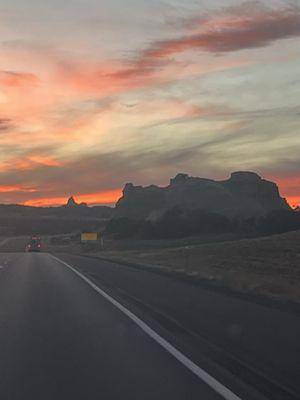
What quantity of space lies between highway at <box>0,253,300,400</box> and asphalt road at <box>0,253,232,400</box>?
13 mm

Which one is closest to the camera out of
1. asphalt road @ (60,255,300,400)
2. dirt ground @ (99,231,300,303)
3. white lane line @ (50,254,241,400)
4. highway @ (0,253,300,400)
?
white lane line @ (50,254,241,400)

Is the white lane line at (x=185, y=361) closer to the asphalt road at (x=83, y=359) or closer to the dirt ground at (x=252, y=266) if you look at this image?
the asphalt road at (x=83, y=359)

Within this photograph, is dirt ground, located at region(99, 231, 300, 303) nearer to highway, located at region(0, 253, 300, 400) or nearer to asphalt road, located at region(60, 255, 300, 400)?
asphalt road, located at region(60, 255, 300, 400)

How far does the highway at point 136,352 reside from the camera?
27.9ft

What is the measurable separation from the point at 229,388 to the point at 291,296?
38.8 ft

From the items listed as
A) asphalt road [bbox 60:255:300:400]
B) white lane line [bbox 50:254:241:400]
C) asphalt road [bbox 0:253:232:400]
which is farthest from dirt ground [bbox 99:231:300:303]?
asphalt road [bbox 0:253:232:400]

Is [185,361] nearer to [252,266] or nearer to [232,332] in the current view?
[232,332]

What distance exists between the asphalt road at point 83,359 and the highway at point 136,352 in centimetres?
1

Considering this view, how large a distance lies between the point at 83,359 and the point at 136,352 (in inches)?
39.6

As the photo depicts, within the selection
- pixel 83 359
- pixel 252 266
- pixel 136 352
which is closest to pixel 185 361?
pixel 136 352

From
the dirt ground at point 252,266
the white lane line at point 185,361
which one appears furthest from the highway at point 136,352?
the dirt ground at point 252,266

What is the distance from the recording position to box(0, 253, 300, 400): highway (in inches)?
334

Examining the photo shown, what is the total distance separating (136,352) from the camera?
1123cm

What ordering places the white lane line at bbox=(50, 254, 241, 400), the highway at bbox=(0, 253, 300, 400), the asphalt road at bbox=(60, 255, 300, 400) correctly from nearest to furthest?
the white lane line at bbox=(50, 254, 241, 400), the highway at bbox=(0, 253, 300, 400), the asphalt road at bbox=(60, 255, 300, 400)
